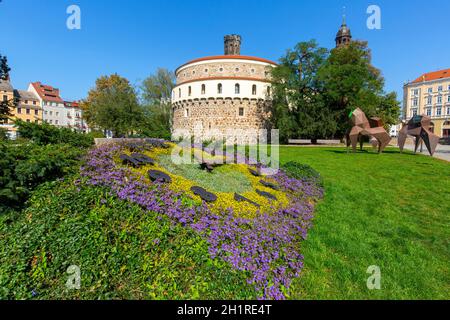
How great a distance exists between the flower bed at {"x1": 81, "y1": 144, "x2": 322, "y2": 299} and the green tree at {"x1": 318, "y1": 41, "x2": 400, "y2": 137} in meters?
28.2

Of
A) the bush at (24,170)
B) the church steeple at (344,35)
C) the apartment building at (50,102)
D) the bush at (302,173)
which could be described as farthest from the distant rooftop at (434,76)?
the apartment building at (50,102)

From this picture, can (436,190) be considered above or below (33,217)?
below

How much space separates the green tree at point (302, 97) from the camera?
3042 cm

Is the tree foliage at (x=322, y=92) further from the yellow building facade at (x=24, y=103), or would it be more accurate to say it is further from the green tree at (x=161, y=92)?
the yellow building facade at (x=24, y=103)

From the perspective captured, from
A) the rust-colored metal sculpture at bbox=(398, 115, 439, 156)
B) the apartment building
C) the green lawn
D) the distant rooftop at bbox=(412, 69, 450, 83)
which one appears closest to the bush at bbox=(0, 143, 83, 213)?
the green lawn

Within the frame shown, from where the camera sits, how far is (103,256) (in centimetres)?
269

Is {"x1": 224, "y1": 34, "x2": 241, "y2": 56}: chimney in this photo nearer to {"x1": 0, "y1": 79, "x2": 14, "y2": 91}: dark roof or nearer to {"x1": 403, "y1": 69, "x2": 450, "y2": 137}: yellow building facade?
{"x1": 0, "y1": 79, "x2": 14, "y2": 91}: dark roof

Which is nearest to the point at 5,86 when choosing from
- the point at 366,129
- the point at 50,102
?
the point at 50,102

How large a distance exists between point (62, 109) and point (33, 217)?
74202mm

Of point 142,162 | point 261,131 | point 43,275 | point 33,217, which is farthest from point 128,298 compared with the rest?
point 261,131

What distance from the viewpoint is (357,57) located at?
31250 mm
